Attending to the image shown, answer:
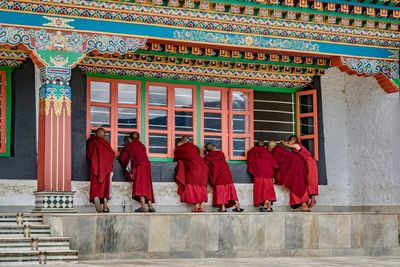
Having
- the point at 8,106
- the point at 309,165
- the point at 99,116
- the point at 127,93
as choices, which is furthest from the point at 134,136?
the point at 309,165

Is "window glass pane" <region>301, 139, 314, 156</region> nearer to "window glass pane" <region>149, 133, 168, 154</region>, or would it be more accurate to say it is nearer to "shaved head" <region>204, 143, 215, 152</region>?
"shaved head" <region>204, 143, 215, 152</region>

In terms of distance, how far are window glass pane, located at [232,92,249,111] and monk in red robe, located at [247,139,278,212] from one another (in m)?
0.82

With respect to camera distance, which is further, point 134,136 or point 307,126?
point 307,126

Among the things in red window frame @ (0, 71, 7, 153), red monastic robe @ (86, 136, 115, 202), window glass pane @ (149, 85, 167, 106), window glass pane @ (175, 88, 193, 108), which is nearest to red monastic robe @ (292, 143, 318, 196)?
window glass pane @ (175, 88, 193, 108)

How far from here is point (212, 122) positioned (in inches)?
564

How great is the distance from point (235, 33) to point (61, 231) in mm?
4016

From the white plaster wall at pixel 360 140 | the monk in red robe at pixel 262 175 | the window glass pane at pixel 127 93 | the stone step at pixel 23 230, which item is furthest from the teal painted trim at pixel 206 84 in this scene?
the stone step at pixel 23 230

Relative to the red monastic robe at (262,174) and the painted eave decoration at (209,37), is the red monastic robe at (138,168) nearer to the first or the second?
the painted eave decoration at (209,37)

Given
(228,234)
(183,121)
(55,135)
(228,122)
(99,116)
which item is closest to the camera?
(55,135)

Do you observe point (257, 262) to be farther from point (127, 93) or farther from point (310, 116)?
point (310, 116)

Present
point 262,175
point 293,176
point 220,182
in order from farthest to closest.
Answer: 1. point 293,176
2. point 262,175
3. point 220,182

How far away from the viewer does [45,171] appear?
1091cm

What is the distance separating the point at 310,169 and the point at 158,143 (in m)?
2.77

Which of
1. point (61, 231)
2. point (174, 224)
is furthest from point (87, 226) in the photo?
point (174, 224)
